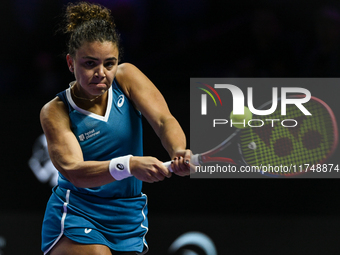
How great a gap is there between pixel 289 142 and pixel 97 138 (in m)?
1.43

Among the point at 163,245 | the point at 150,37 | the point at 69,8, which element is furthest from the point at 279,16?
the point at 69,8

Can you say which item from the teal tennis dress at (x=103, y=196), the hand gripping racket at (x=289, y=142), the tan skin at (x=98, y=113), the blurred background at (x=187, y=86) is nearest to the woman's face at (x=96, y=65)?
the tan skin at (x=98, y=113)

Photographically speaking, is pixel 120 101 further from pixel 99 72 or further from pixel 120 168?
pixel 120 168

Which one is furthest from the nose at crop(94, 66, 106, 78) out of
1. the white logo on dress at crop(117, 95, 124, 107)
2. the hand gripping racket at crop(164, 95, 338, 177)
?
the hand gripping racket at crop(164, 95, 338, 177)

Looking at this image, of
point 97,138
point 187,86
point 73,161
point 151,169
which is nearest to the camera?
point 151,169

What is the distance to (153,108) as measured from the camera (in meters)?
2.20

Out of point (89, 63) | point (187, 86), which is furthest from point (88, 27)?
point (187, 86)

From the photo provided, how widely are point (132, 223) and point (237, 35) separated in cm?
247

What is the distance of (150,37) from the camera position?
14.1ft

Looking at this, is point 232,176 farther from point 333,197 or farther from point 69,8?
point 69,8

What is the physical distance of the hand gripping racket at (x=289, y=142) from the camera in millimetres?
2521

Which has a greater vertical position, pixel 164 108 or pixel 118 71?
pixel 118 71

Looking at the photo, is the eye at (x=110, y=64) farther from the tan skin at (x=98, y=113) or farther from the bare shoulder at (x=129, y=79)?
the bare shoulder at (x=129, y=79)

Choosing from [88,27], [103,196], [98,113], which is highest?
[88,27]
